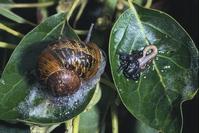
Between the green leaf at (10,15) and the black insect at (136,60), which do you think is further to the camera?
the green leaf at (10,15)

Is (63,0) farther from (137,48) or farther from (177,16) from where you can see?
(177,16)

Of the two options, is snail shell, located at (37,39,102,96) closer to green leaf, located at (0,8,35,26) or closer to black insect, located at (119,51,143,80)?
black insect, located at (119,51,143,80)

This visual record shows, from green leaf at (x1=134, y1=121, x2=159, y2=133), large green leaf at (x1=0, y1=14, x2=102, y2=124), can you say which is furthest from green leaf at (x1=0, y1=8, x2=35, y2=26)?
green leaf at (x1=134, y1=121, x2=159, y2=133)

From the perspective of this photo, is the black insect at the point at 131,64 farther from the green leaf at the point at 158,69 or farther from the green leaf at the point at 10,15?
the green leaf at the point at 10,15

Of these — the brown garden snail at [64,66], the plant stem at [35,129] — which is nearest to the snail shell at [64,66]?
the brown garden snail at [64,66]

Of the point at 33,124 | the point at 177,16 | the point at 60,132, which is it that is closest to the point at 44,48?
the point at 33,124
